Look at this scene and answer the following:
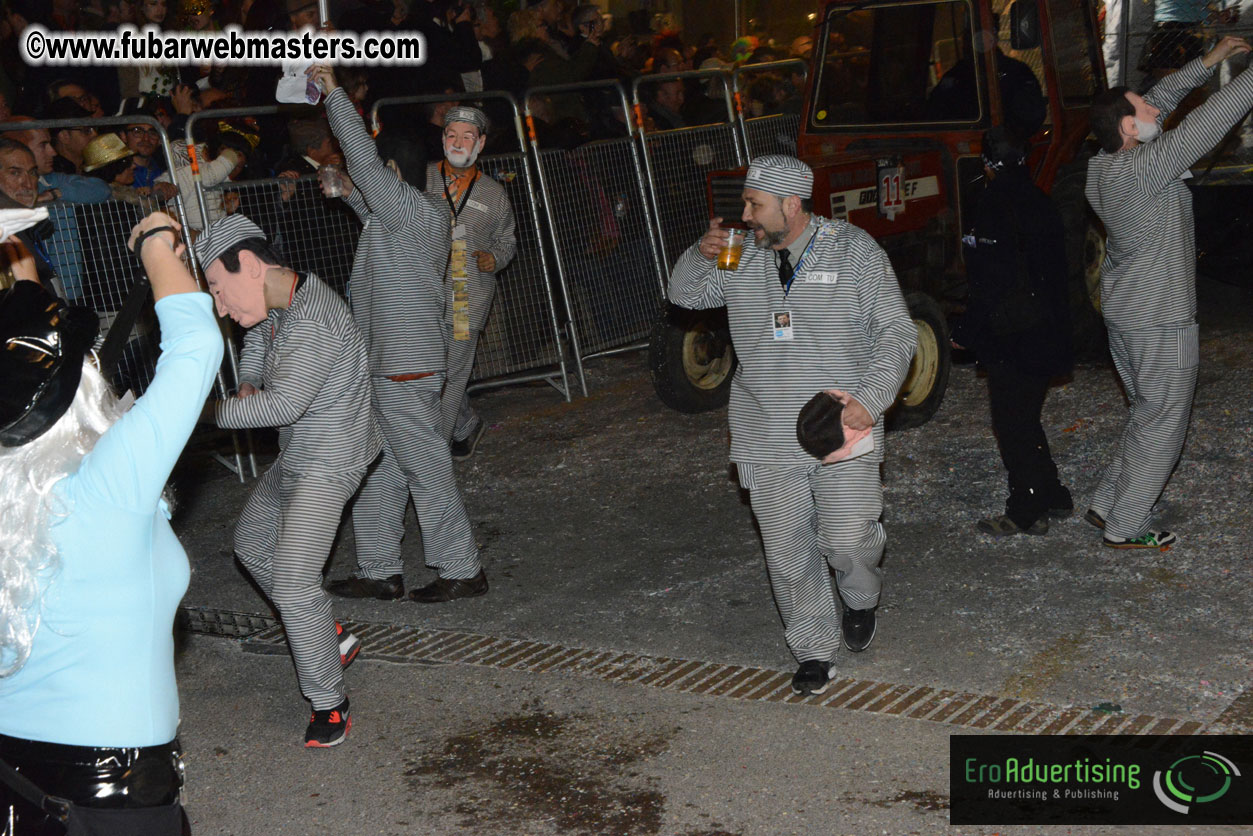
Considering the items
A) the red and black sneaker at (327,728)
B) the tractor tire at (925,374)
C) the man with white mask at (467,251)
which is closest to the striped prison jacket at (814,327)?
the red and black sneaker at (327,728)

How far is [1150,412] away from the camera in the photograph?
6012 mm

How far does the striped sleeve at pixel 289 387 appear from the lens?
187 inches

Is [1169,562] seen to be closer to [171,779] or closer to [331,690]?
[331,690]

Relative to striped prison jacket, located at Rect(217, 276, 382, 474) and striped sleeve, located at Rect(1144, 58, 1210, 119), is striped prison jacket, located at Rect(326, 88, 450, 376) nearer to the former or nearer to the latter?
striped prison jacket, located at Rect(217, 276, 382, 474)

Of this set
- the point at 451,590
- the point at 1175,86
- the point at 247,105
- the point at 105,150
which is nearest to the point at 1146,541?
the point at 1175,86

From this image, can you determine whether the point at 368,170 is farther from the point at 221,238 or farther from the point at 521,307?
A: the point at 521,307

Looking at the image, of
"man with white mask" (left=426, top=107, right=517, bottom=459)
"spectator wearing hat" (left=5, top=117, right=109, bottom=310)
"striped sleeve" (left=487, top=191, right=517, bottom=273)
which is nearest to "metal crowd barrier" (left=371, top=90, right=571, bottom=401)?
"man with white mask" (left=426, top=107, right=517, bottom=459)

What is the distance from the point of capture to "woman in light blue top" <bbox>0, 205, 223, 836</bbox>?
2498mm

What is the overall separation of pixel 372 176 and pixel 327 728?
2.35 metres

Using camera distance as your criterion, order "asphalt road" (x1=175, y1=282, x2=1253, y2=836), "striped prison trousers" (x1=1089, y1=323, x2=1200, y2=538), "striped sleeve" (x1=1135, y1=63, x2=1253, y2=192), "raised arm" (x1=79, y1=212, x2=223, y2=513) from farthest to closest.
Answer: "striped prison trousers" (x1=1089, y1=323, x2=1200, y2=538) → "striped sleeve" (x1=1135, y1=63, x2=1253, y2=192) → "asphalt road" (x1=175, y1=282, x2=1253, y2=836) → "raised arm" (x1=79, y1=212, x2=223, y2=513)

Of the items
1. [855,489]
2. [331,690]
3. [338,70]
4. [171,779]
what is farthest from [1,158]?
[171,779]

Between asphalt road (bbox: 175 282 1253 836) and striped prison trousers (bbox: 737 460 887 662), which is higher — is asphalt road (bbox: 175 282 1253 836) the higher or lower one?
the lower one

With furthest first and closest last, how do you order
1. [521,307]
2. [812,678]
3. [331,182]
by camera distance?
[521,307] → [331,182] → [812,678]

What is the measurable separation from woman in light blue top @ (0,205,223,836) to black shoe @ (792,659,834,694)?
9.30ft
